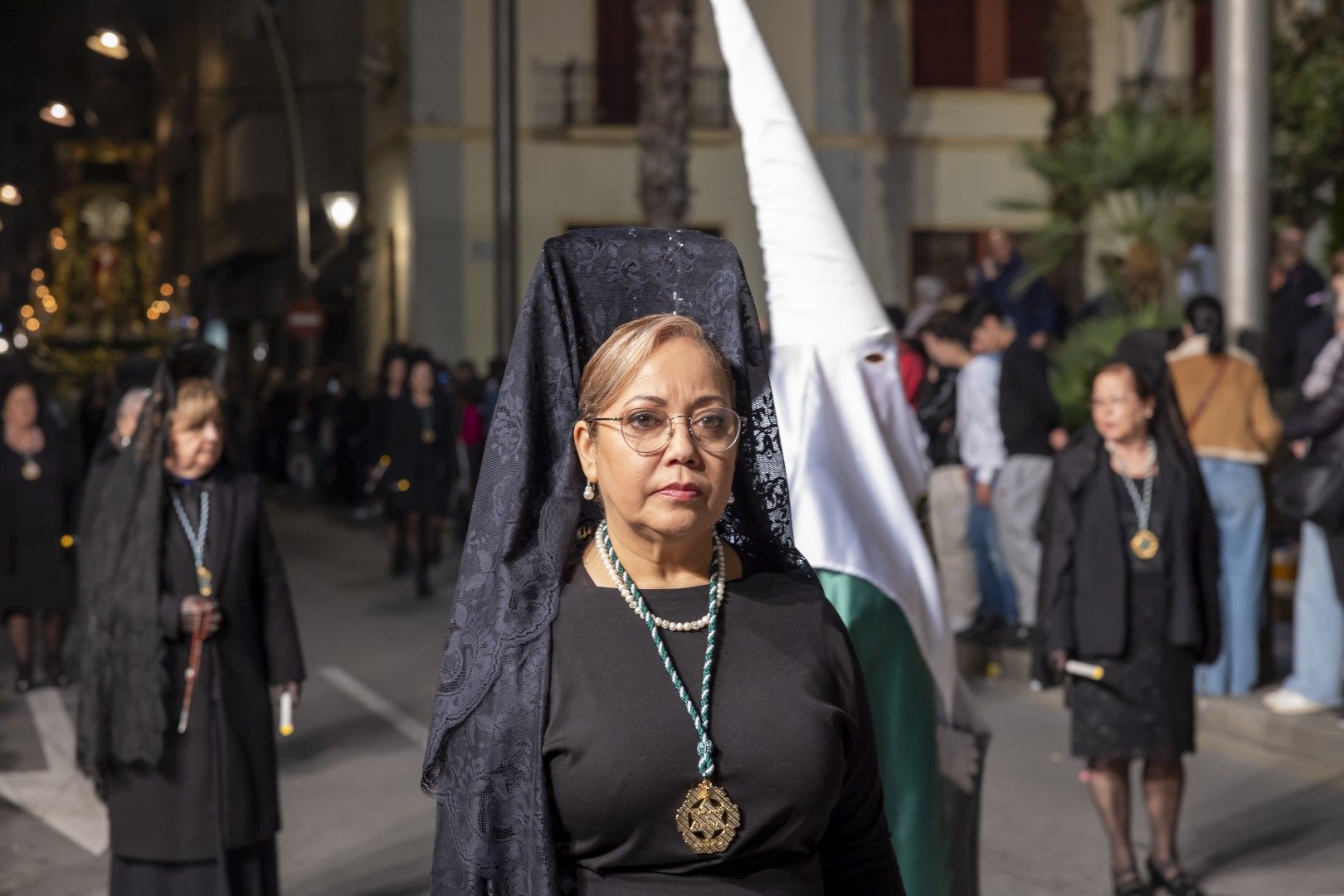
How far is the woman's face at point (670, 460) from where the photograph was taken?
9.10ft

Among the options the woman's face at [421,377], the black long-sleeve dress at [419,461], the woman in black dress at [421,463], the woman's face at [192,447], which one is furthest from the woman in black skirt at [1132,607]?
the woman's face at [421,377]

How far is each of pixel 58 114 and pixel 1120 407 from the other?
147 ft

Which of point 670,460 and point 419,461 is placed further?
point 419,461

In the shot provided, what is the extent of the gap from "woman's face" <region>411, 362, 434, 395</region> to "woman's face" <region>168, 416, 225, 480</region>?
10.3m

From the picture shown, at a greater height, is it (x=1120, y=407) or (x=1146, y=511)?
(x=1120, y=407)

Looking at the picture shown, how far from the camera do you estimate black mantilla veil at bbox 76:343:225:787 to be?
5.84m

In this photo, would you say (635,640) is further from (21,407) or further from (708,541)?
(21,407)

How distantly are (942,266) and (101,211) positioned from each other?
42754 millimetres

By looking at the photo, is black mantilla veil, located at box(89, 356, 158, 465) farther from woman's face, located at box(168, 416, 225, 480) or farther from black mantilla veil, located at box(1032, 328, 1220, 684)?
black mantilla veil, located at box(1032, 328, 1220, 684)

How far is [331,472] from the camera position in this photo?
26266 millimetres

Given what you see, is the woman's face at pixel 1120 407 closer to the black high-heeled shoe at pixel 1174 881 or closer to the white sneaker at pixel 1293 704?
the black high-heeled shoe at pixel 1174 881

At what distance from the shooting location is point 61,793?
885 cm

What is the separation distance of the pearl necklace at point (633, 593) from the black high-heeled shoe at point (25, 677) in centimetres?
945

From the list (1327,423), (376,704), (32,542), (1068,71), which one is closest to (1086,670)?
(1327,423)
